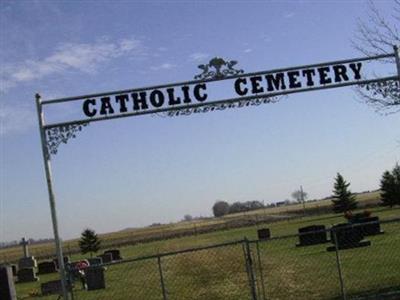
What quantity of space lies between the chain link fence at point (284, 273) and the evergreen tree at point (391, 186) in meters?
39.0

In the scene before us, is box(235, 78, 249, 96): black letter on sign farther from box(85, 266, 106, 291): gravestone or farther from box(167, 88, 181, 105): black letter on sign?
box(85, 266, 106, 291): gravestone

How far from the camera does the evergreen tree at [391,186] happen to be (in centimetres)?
6894

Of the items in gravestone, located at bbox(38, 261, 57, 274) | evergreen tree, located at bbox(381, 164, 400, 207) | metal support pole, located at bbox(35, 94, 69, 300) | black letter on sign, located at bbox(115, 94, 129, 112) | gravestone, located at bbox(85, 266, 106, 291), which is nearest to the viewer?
metal support pole, located at bbox(35, 94, 69, 300)

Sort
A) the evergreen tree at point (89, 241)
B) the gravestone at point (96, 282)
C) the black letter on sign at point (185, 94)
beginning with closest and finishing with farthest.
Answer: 1. the black letter on sign at point (185, 94)
2. the gravestone at point (96, 282)
3. the evergreen tree at point (89, 241)

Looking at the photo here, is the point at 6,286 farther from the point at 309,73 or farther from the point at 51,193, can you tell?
the point at 309,73

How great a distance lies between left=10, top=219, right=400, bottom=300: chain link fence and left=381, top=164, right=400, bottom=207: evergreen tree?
128ft

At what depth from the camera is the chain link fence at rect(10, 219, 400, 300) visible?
13.8 metres

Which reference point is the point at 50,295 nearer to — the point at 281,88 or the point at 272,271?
the point at 272,271

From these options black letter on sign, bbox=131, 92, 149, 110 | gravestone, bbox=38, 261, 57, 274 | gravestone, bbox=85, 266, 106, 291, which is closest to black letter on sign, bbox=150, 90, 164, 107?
black letter on sign, bbox=131, 92, 149, 110

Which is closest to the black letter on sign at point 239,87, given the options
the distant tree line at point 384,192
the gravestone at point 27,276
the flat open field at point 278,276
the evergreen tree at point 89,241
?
the flat open field at point 278,276

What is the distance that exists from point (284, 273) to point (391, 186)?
2063 inches

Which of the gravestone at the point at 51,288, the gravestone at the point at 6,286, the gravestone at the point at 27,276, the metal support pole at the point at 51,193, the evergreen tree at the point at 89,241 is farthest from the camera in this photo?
the evergreen tree at the point at 89,241

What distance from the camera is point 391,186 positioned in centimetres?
6944

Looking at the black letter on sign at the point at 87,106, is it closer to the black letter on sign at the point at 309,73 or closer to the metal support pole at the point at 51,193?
the metal support pole at the point at 51,193
